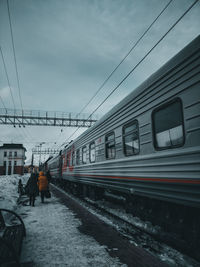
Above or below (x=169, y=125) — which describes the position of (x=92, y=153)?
below

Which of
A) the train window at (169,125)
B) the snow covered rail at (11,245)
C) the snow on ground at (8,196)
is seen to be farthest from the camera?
the snow on ground at (8,196)

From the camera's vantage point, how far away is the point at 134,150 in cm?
474

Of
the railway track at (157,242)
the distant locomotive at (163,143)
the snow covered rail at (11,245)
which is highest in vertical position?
the distant locomotive at (163,143)

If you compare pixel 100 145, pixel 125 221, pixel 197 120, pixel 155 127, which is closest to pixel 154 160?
pixel 155 127

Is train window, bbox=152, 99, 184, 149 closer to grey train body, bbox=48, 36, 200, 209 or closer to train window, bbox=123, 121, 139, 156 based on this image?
grey train body, bbox=48, 36, 200, 209

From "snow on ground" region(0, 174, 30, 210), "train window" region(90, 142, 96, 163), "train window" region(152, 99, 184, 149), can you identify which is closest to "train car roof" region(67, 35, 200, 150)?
"train window" region(152, 99, 184, 149)

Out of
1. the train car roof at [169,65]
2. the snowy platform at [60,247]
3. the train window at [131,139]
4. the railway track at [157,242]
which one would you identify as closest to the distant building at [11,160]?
the snowy platform at [60,247]

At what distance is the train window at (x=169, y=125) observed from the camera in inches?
134

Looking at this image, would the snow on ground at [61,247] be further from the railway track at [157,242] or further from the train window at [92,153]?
the train window at [92,153]

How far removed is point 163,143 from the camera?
12.4 ft

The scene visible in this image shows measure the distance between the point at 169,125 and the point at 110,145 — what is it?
2.86 metres

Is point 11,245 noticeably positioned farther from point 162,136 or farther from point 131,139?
point 131,139

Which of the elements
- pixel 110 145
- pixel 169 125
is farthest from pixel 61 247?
pixel 110 145

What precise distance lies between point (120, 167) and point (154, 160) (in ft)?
5.45
